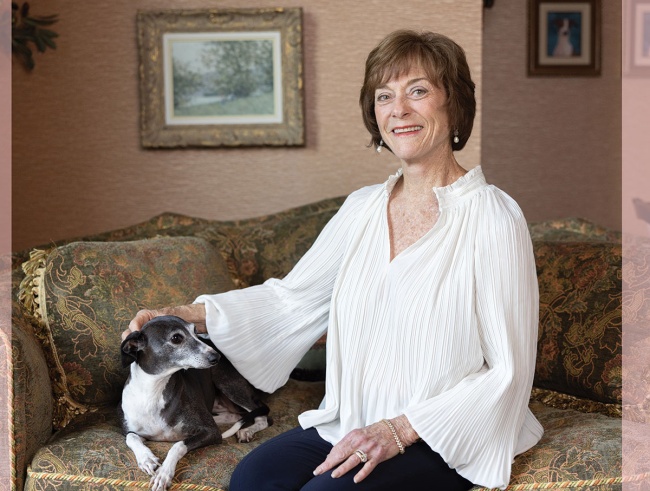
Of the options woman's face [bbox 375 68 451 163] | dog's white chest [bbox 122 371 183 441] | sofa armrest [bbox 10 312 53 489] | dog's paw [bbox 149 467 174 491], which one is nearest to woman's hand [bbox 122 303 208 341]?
dog's white chest [bbox 122 371 183 441]

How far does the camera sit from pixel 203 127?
374 cm

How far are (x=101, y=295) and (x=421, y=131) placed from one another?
3.74ft

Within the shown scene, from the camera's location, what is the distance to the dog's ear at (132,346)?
2078 millimetres

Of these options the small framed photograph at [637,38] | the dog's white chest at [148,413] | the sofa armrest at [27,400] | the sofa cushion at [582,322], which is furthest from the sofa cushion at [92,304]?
the small framed photograph at [637,38]

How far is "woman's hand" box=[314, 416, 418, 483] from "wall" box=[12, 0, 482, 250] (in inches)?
80.5

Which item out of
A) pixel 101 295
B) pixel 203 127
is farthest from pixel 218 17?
pixel 101 295

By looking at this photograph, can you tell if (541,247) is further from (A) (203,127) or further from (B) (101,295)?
(A) (203,127)

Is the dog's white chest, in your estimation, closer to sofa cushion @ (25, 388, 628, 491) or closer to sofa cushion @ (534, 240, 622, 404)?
sofa cushion @ (25, 388, 628, 491)

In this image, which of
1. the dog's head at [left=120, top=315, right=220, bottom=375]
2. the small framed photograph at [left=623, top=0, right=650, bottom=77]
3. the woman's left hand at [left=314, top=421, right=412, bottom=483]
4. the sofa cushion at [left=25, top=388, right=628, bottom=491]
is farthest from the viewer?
the small framed photograph at [left=623, top=0, right=650, bottom=77]

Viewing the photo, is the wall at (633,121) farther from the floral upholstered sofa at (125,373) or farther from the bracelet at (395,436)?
the bracelet at (395,436)

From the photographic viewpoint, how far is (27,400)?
2121 millimetres

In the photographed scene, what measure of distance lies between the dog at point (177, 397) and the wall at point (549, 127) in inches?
110

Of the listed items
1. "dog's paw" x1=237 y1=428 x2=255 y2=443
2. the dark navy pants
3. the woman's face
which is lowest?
"dog's paw" x1=237 y1=428 x2=255 y2=443

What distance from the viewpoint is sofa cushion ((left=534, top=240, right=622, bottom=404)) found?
8.00 ft
